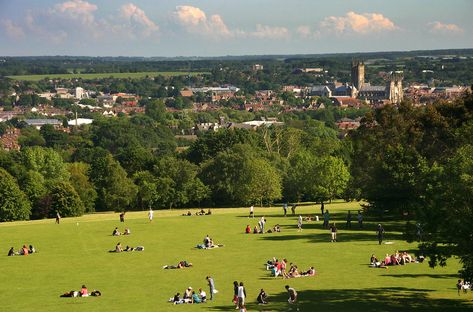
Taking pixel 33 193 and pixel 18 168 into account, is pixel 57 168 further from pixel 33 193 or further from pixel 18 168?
pixel 33 193

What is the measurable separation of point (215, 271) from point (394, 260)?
8.34 metres

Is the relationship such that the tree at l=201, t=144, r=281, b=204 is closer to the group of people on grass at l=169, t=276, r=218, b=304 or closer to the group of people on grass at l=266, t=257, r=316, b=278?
the group of people on grass at l=266, t=257, r=316, b=278

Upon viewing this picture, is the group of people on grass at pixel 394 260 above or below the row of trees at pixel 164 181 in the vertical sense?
above

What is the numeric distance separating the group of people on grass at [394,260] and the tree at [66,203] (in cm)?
4028

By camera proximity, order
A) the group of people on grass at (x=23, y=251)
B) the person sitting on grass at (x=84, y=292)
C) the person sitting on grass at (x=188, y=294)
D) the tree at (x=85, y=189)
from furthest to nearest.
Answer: the tree at (x=85, y=189)
the group of people on grass at (x=23, y=251)
the person sitting on grass at (x=84, y=292)
the person sitting on grass at (x=188, y=294)

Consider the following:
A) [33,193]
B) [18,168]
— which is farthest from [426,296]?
[18,168]

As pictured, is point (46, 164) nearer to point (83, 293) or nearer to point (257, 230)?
point (257, 230)

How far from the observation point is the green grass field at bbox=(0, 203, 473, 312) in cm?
3647

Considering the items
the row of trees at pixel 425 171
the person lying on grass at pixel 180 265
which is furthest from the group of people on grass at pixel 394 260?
the person lying on grass at pixel 180 265

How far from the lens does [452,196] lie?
3456 centimetres

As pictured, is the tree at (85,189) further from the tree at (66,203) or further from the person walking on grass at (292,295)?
the person walking on grass at (292,295)

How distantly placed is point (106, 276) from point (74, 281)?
1.71 meters

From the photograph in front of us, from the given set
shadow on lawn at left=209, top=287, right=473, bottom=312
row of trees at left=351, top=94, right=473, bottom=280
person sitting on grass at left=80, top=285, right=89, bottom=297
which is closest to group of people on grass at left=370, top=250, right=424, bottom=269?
row of trees at left=351, top=94, right=473, bottom=280

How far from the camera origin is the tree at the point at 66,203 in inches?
3110
